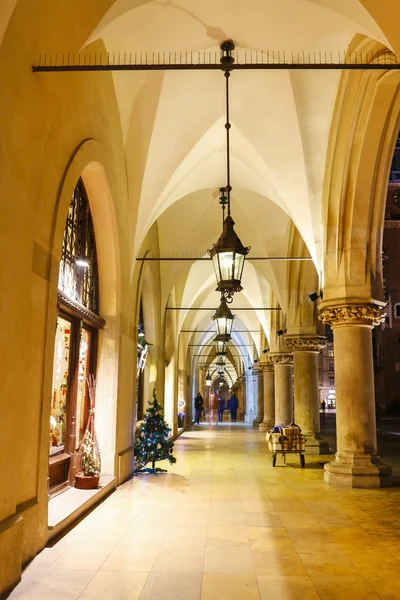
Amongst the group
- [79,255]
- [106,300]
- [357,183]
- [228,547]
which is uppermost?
[357,183]

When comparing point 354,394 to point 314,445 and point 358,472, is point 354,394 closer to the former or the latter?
point 358,472

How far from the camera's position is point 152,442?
980 cm

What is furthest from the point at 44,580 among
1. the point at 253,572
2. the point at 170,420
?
the point at 170,420

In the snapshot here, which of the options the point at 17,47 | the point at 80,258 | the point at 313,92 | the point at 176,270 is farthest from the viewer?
the point at 176,270

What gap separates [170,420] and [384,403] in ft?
91.9

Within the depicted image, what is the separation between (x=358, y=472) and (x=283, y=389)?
8353mm

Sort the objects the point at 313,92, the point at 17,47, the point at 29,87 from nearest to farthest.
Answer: the point at 17,47
the point at 29,87
the point at 313,92

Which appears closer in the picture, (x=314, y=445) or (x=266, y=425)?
(x=314, y=445)

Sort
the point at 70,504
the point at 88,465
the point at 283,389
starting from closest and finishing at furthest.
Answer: the point at 70,504 < the point at 88,465 < the point at 283,389

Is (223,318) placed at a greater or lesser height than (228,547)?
greater

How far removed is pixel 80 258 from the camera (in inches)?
293

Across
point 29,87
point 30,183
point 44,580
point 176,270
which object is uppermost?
point 176,270

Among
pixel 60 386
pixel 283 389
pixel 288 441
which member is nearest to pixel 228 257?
pixel 60 386

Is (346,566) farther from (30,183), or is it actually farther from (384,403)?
(384,403)
